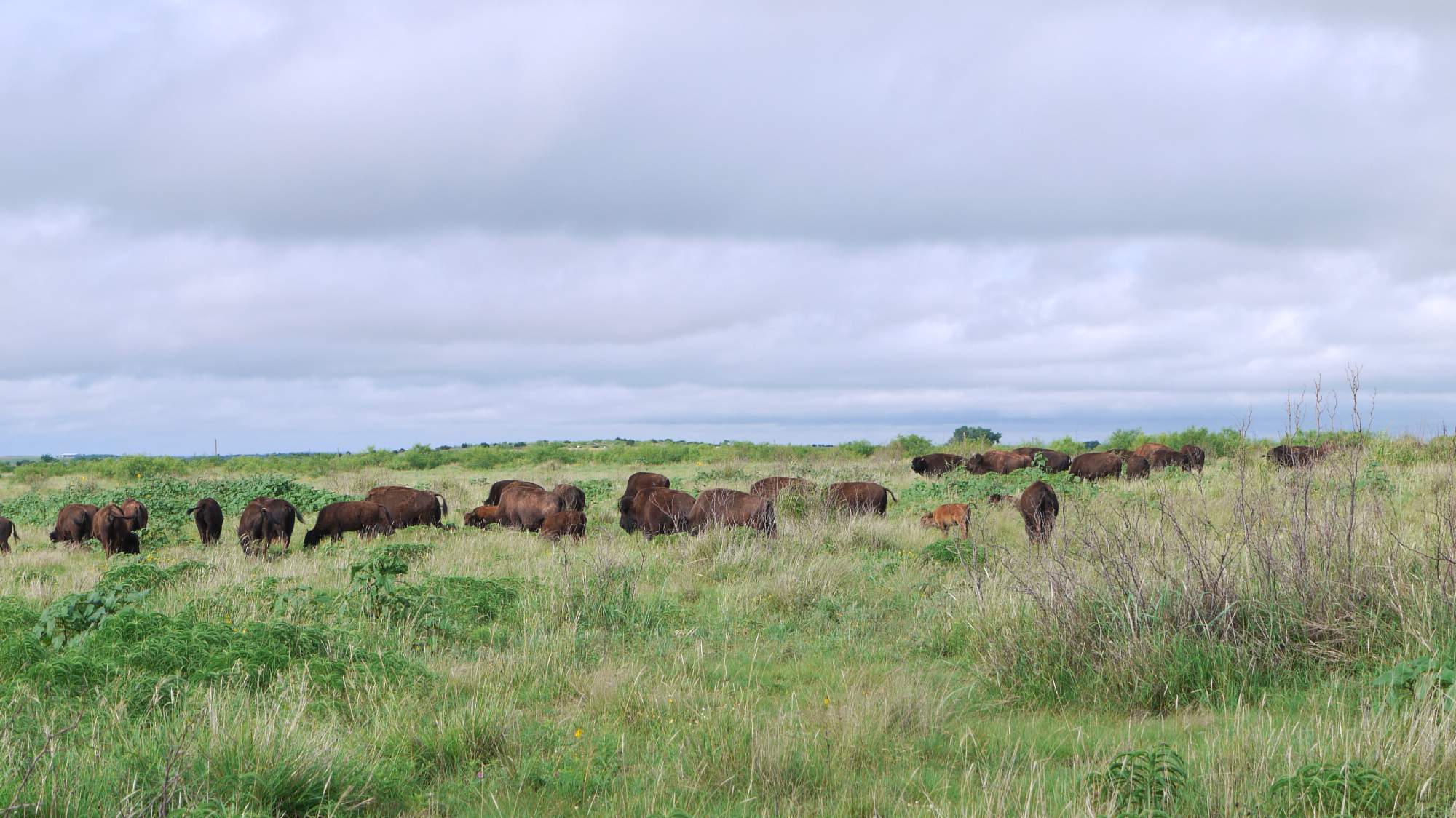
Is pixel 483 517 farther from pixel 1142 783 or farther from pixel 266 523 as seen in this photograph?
pixel 1142 783

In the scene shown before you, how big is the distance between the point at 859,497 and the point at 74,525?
46.0ft

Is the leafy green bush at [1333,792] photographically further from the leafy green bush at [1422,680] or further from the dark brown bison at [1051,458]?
the dark brown bison at [1051,458]

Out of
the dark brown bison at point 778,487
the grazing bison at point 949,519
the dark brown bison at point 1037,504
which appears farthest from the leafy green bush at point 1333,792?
the dark brown bison at point 778,487

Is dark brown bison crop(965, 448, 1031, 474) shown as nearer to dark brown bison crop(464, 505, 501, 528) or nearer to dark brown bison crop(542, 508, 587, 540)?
dark brown bison crop(464, 505, 501, 528)

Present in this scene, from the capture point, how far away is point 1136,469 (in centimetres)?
2491

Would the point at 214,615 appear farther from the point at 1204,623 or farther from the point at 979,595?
the point at 1204,623

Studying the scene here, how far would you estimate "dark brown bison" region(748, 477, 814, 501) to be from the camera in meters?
16.6

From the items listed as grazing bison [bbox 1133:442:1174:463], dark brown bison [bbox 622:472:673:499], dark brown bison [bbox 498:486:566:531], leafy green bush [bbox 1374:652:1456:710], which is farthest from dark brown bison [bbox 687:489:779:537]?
grazing bison [bbox 1133:442:1174:463]

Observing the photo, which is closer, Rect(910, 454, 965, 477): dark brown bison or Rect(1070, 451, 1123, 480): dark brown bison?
Rect(1070, 451, 1123, 480): dark brown bison

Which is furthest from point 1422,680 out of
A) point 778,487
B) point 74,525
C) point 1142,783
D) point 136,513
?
point 74,525

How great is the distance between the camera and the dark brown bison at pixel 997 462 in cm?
2880

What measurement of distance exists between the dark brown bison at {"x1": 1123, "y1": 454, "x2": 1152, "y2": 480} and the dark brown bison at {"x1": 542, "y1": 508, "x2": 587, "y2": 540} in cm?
1565

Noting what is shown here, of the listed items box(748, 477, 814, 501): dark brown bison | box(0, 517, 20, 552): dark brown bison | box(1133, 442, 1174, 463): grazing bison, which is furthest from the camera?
box(1133, 442, 1174, 463): grazing bison

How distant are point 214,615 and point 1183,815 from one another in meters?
7.86
